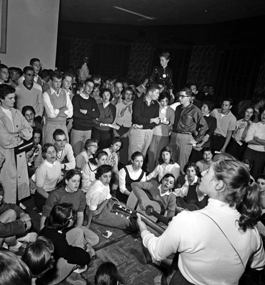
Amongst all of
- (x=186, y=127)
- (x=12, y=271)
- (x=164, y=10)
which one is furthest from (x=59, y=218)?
(x=164, y=10)

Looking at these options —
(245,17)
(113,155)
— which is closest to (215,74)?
(245,17)

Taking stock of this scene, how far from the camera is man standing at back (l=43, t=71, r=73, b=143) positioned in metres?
4.18

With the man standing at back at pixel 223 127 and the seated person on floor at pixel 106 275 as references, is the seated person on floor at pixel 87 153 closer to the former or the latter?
the seated person on floor at pixel 106 275

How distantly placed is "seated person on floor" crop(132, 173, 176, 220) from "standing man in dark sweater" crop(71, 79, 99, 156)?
56.3 inches

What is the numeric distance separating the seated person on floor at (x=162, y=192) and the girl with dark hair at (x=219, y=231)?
2.29 meters

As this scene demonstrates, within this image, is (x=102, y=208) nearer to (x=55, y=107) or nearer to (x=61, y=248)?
(x=61, y=248)

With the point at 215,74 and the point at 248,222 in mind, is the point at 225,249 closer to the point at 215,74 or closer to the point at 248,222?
the point at 248,222

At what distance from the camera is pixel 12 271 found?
86 cm

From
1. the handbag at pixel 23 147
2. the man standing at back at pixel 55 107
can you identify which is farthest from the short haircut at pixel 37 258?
the man standing at back at pixel 55 107

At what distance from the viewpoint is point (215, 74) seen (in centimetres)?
952

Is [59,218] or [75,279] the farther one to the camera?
[75,279]

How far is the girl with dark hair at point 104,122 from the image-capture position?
4.80 meters

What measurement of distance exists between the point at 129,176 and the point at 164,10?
680cm

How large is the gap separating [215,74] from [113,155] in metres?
6.74
